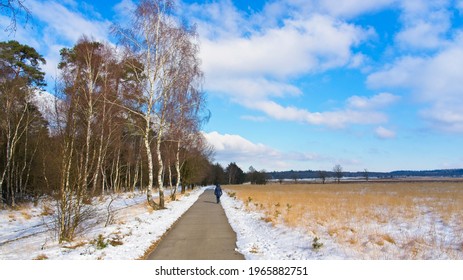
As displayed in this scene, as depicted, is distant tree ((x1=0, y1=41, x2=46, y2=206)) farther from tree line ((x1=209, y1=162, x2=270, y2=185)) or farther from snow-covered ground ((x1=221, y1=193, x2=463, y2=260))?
tree line ((x1=209, y1=162, x2=270, y2=185))

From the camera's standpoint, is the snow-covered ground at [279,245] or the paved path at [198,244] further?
the snow-covered ground at [279,245]

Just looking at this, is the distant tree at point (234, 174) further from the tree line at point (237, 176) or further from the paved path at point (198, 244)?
the paved path at point (198, 244)

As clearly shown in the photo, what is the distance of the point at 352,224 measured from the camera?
13023 mm

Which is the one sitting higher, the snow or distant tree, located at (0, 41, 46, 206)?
distant tree, located at (0, 41, 46, 206)

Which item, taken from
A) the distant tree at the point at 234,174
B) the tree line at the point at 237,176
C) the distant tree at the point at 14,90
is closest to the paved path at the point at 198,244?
the distant tree at the point at 14,90


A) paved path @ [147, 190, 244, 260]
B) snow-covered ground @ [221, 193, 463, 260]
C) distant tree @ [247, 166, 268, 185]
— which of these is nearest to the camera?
paved path @ [147, 190, 244, 260]

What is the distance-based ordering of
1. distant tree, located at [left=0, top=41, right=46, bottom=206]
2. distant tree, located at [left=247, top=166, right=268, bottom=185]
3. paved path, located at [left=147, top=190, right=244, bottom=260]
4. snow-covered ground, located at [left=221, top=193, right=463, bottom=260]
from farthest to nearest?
distant tree, located at [left=247, top=166, right=268, bottom=185] → distant tree, located at [left=0, top=41, right=46, bottom=206] → snow-covered ground, located at [left=221, top=193, right=463, bottom=260] → paved path, located at [left=147, top=190, right=244, bottom=260]

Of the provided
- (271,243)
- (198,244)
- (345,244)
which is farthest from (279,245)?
(198,244)

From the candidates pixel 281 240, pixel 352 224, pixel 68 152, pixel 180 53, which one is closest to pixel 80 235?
pixel 68 152

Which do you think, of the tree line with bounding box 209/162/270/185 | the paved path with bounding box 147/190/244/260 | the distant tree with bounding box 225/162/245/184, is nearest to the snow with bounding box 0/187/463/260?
the paved path with bounding box 147/190/244/260

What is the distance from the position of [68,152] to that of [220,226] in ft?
20.2

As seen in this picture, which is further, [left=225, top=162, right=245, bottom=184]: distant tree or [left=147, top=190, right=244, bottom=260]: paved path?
[left=225, top=162, right=245, bottom=184]: distant tree

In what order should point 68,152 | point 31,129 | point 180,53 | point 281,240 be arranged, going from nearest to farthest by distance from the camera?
point 68,152 → point 281,240 → point 180,53 → point 31,129
